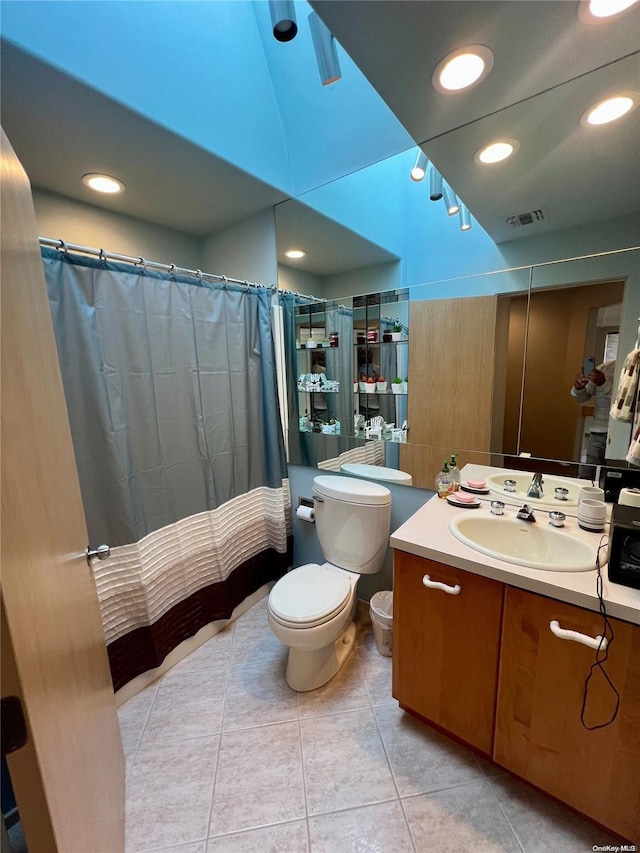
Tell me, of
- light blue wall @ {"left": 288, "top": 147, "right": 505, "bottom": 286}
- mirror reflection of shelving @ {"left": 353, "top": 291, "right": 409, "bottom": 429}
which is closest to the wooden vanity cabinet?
mirror reflection of shelving @ {"left": 353, "top": 291, "right": 409, "bottom": 429}

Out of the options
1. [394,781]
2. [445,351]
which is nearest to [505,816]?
[394,781]

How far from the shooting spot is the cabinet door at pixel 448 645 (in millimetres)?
1103

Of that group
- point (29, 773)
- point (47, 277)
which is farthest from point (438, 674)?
point (47, 277)

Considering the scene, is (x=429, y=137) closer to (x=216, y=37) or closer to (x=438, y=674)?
(x=216, y=37)

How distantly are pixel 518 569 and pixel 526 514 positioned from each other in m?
0.39

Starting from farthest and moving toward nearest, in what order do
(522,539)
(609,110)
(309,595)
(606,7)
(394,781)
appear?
(309,595)
(522,539)
(394,781)
(609,110)
(606,7)

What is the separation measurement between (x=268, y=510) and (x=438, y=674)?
4.10 ft

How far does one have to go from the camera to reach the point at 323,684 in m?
1.59

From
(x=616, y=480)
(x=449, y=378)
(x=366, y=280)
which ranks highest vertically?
(x=366, y=280)

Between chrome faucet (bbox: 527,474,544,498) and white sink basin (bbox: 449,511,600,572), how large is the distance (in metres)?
0.15

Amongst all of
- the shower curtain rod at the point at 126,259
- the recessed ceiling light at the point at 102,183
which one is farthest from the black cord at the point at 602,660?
the recessed ceiling light at the point at 102,183

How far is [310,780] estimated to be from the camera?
1.21 meters

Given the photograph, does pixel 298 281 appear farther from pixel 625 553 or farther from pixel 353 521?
pixel 625 553

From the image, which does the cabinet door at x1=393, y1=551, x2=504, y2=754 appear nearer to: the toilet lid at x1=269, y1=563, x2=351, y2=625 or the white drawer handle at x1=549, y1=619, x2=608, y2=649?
the white drawer handle at x1=549, y1=619, x2=608, y2=649
